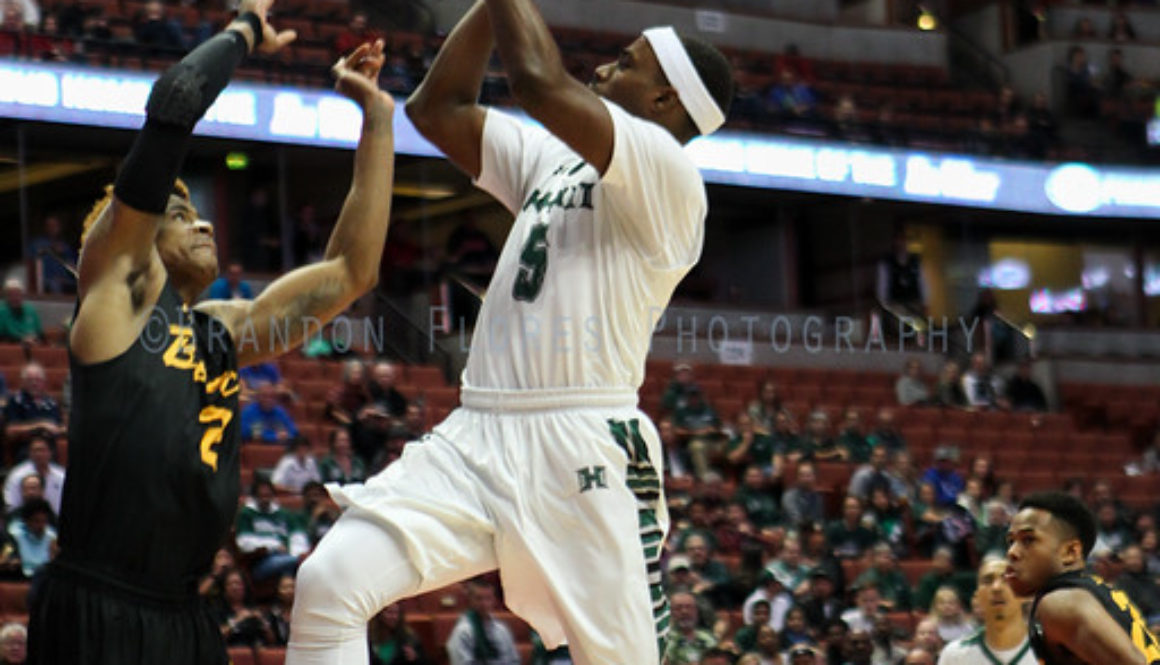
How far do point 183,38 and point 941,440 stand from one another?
8.79 meters

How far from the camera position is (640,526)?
4926 millimetres

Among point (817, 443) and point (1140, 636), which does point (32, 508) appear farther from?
point (817, 443)

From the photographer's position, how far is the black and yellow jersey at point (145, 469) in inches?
176

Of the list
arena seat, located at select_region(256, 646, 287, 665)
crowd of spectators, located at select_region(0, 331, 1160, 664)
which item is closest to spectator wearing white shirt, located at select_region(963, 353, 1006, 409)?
crowd of spectators, located at select_region(0, 331, 1160, 664)

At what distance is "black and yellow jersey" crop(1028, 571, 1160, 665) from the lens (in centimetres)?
578

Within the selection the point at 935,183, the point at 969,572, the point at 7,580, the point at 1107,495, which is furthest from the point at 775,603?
the point at 935,183

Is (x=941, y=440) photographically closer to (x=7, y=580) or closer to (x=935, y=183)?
(x=935, y=183)

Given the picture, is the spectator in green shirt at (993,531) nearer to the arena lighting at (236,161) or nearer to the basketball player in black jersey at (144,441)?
the arena lighting at (236,161)

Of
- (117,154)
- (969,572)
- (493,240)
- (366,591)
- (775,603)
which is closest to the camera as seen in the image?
(366,591)

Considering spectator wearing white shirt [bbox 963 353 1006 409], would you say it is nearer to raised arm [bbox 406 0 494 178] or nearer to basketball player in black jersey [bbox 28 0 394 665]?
raised arm [bbox 406 0 494 178]

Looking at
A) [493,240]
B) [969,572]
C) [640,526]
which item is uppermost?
[493,240]

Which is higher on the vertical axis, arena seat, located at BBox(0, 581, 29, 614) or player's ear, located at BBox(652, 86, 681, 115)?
player's ear, located at BBox(652, 86, 681, 115)

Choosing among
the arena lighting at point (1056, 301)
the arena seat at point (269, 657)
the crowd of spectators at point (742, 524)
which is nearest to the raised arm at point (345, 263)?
the crowd of spectators at point (742, 524)

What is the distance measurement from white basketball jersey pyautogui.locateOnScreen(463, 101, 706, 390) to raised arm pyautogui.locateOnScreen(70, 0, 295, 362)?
3.03 ft
